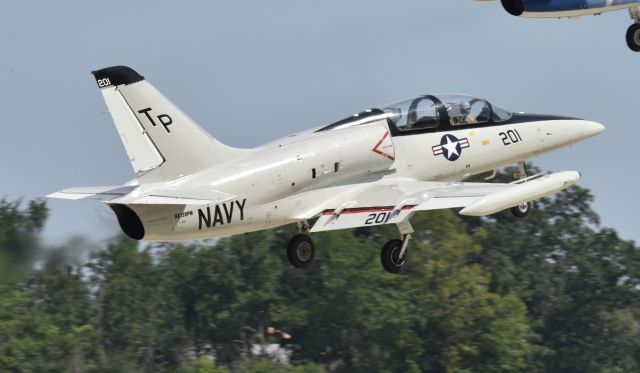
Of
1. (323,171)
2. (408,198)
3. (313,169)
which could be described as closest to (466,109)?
(408,198)

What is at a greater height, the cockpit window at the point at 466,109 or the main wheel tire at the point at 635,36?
the main wheel tire at the point at 635,36

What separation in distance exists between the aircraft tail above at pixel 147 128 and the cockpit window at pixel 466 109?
195 inches

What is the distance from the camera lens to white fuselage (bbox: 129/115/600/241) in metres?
21.5

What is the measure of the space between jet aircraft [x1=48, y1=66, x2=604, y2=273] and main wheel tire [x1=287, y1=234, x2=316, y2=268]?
16 mm

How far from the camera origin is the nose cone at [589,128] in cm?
2656

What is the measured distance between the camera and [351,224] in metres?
22.8

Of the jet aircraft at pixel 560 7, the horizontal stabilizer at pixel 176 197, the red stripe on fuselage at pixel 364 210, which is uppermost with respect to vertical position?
the jet aircraft at pixel 560 7

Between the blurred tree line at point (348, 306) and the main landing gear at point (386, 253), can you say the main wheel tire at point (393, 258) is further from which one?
the blurred tree line at point (348, 306)

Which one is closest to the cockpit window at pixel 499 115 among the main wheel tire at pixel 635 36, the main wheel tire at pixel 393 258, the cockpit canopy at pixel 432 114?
the cockpit canopy at pixel 432 114

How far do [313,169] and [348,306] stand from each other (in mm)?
33831

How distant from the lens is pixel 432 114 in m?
24.4

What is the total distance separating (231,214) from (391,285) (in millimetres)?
36379

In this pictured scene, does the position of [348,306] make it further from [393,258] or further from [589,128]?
[393,258]

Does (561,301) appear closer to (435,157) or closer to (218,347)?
(218,347)
